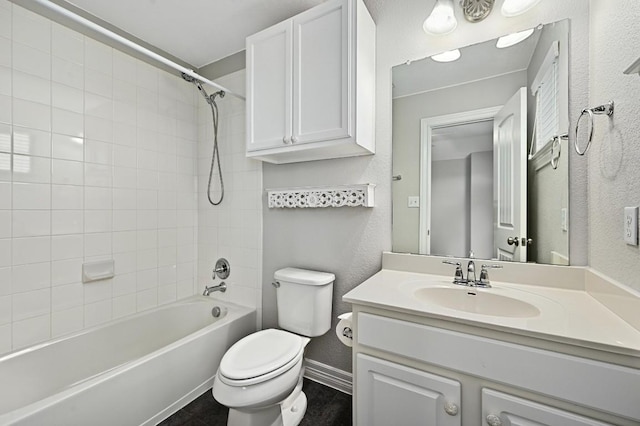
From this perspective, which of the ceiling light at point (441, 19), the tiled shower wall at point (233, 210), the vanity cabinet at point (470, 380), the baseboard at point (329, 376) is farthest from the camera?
the tiled shower wall at point (233, 210)

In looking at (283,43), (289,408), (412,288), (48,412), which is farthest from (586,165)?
(48,412)

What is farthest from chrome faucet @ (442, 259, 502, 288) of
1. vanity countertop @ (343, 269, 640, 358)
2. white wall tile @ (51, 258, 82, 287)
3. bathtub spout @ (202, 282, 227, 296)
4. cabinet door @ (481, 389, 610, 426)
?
white wall tile @ (51, 258, 82, 287)

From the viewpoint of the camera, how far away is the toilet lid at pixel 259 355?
3.94 ft

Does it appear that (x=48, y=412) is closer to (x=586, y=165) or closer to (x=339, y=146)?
(x=339, y=146)

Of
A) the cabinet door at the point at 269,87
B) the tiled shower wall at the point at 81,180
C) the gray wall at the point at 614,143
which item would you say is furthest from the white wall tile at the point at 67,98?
the gray wall at the point at 614,143

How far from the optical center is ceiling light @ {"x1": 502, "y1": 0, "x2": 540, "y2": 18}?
1.23 metres

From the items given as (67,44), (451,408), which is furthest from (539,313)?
(67,44)

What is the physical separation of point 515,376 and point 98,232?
230cm

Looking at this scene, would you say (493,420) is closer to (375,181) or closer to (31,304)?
(375,181)

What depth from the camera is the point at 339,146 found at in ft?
4.85

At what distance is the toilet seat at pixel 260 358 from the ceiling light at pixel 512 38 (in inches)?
70.9

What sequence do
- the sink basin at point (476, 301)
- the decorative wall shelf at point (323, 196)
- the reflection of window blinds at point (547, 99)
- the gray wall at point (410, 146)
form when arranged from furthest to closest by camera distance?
1. the decorative wall shelf at point (323, 196)
2. the gray wall at point (410, 146)
3. the reflection of window blinds at point (547, 99)
4. the sink basin at point (476, 301)

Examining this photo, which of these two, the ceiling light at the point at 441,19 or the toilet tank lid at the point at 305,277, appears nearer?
the ceiling light at the point at 441,19

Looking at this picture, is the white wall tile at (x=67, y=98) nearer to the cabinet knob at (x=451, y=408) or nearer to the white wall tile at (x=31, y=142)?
the white wall tile at (x=31, y=142)
